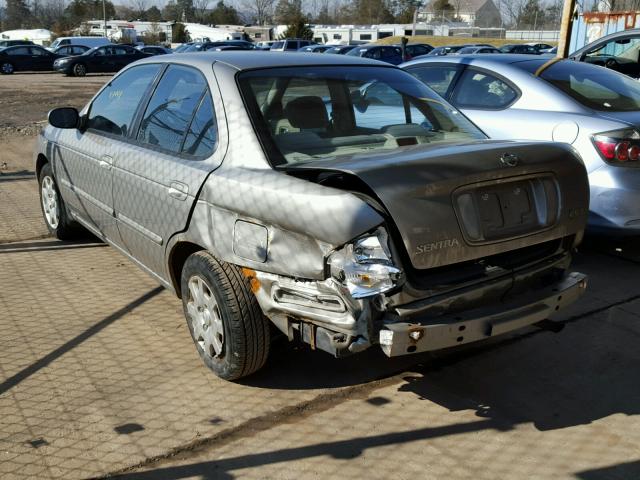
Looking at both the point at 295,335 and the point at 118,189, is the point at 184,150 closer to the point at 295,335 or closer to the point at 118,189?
the point at 118,189

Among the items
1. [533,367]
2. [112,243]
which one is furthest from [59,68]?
[533,367]

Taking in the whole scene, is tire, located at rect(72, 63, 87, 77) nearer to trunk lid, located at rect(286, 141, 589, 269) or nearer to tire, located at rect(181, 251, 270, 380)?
tire, located at rect(181, 251, 270, 380)

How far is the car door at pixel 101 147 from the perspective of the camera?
15.2 feet

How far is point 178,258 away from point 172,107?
92cm

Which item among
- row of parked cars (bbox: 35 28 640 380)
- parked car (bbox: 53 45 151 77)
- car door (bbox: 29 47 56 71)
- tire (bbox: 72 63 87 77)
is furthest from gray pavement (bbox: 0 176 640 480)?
car door (bbox: 29 47 56 71)

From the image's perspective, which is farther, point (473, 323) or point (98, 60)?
point (98, 60)

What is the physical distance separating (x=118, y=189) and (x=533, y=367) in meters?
2.85

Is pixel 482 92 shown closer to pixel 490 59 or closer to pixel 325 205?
pixel 490 59

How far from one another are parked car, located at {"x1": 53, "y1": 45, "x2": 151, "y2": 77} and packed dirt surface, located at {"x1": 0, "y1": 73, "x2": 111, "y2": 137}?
51 cm

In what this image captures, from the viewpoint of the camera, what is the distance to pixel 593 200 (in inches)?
209

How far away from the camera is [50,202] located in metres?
6.20

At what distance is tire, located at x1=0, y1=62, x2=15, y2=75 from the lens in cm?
3428

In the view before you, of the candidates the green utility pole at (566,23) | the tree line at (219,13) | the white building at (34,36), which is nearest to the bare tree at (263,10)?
the tree line at (219,13)

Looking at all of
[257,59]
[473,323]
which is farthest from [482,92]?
[473,323]
